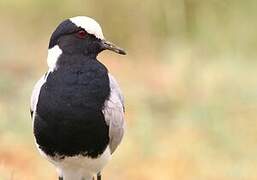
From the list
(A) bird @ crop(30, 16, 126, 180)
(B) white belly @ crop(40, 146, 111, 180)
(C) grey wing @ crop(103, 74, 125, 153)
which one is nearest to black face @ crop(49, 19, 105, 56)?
(A) bird @ crop(30, 16, 126, 180)

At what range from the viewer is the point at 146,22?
8.91 meters

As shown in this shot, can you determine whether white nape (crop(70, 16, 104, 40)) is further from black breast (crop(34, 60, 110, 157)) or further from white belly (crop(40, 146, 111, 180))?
white belly (crop(40, 146, 111, 180))

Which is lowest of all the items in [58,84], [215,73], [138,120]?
[58,84]

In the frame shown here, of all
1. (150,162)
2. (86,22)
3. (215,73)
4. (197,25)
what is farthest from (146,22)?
(86,22)

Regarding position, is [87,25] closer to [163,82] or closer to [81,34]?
[81,34]

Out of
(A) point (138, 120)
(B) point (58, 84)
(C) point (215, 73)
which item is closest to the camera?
(B) point (58, 84)

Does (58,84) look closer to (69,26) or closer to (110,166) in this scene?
(69,26)

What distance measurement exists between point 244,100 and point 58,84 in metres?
3.15

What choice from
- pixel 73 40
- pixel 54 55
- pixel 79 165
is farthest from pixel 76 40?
pixel 79 165

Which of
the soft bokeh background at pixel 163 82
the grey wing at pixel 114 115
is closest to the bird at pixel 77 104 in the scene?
the grey wing at pixel 114 115

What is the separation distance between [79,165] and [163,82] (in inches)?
136

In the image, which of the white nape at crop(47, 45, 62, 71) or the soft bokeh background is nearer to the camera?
the white nape at crop(47, 45, 62, 71)

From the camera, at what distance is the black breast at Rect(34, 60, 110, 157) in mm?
4574

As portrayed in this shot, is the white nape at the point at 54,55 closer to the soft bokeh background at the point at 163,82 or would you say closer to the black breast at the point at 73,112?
the black breast at the point at 73,112
